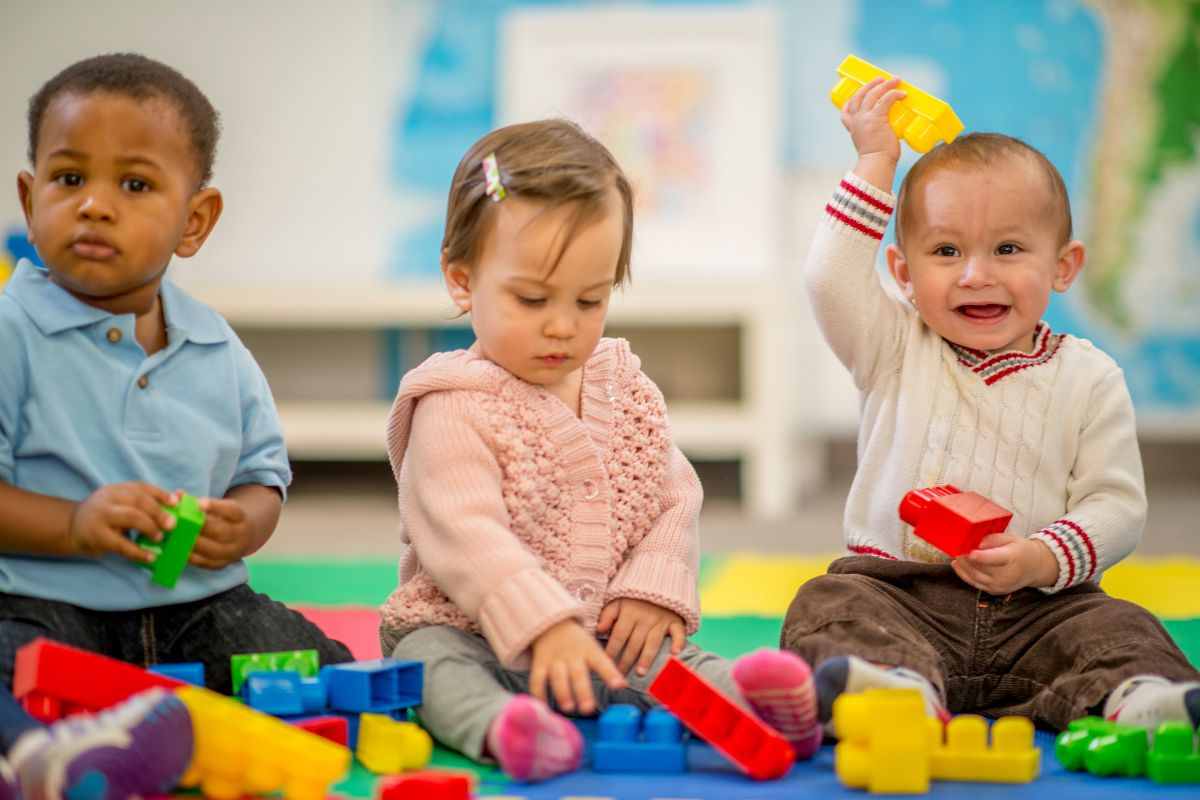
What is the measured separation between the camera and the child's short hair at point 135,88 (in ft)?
3.92

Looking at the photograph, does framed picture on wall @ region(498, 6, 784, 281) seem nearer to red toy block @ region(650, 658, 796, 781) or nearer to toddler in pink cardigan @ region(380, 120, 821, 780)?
toddler in pink cardigan @ region(380, 120, 821, 780)

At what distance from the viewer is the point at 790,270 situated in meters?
3.30

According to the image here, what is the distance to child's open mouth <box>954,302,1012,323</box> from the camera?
1.35 metres

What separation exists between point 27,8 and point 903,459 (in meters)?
3.27

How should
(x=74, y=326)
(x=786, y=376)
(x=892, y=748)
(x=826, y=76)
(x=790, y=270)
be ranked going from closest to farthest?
1. (x=892, y=748)
2. (x=74, y=326)
3. (x=786, y=376)
4. (x=790, y=270)
5. (x=826, y=76)

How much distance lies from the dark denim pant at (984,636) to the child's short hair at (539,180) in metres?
0.35

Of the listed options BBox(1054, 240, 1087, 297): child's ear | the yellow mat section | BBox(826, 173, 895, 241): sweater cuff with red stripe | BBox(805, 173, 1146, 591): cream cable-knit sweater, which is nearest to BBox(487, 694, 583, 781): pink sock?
BBox(805, 173, 1146, 591): cream cable-knit sweater

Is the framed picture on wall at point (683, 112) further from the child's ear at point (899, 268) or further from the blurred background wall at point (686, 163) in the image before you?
the child's ear at point (899, 268)

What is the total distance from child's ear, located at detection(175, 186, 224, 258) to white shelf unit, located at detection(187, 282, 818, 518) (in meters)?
1.71

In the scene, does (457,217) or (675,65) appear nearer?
(457,217)

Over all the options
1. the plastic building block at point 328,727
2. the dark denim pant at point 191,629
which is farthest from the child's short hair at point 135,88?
the plastic building block at point 328,727

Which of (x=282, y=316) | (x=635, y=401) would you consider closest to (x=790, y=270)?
(x=282, y=316)

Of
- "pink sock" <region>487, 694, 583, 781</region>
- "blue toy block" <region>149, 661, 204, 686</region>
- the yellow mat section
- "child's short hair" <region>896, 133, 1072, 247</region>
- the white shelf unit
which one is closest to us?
"pink sock" <region>487, 694, 583, 781</region>

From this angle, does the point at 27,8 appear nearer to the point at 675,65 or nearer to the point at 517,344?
the point at 675,65
